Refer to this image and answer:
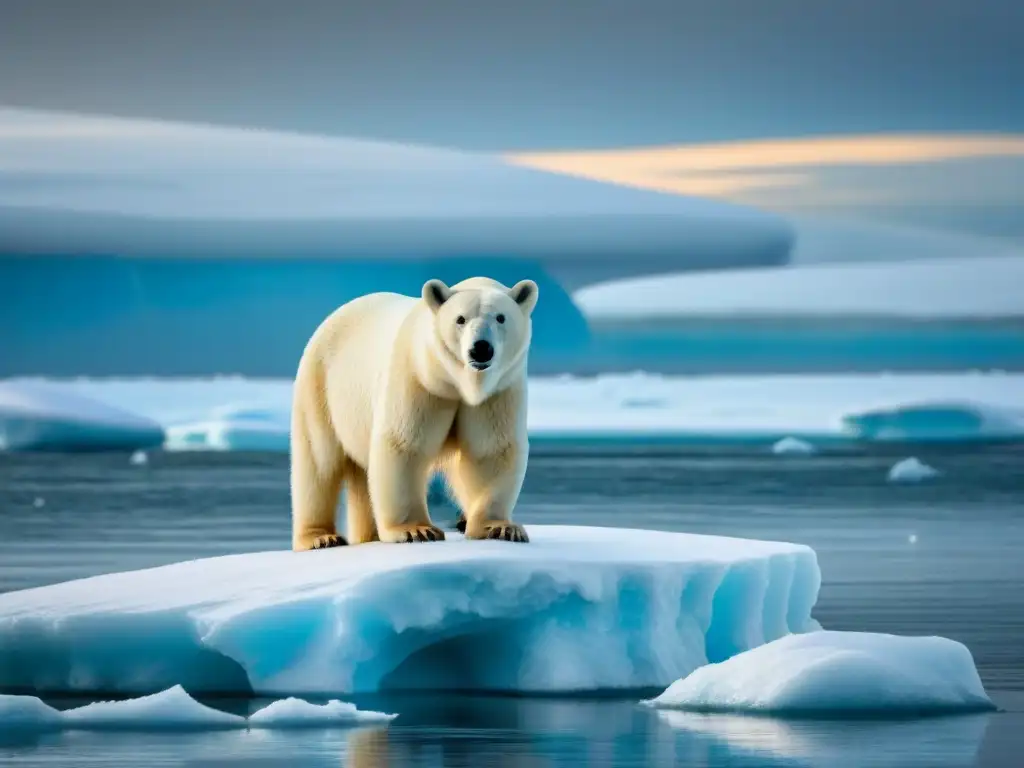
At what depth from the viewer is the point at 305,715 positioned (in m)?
6.70

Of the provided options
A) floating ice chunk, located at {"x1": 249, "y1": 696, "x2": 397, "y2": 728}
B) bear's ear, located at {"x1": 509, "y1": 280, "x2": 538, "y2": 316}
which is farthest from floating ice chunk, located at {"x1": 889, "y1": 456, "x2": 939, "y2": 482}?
floating ice chunk, located at {"x1": 249, "y1": 696, "x2": 397, "y2": 728}

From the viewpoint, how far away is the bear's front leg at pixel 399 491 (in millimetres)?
7754

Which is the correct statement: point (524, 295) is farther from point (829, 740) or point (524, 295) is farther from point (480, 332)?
point (829, 740)

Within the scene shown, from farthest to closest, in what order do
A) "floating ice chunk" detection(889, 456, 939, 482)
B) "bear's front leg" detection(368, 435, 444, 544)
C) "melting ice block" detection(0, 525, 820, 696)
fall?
1. "floating ice chunk" detection(889, 456, 939, 482)
2. "bear's front leg" detection(368, 435, 444, 544)
3. "melting ice block" detection(0, 525, 820, 696)

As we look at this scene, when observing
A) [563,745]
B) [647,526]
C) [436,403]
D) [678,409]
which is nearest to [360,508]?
[436,403]

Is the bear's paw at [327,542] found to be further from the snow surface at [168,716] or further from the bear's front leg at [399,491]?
the snow surface at [168,716]

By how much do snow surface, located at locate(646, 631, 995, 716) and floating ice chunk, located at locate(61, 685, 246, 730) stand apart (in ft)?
4.74

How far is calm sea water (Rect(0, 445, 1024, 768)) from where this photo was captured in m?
6.24

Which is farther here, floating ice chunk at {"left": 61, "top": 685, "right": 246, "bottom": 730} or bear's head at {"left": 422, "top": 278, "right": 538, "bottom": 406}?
bear's head at {"left": 422, "top": 278, "right": 538, "bottom": 406}

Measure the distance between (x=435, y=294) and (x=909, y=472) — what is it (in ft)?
64.7

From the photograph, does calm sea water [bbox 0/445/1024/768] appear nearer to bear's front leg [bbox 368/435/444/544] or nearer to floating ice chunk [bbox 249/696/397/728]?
floating ice chunk [bbox 249/696/397/728]

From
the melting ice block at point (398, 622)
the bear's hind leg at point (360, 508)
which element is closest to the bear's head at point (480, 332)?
the melting ice block at point (398, 622)

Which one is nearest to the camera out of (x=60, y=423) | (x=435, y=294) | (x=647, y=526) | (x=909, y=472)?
(x=435, y=294)

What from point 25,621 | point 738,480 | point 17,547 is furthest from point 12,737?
point 738,480
